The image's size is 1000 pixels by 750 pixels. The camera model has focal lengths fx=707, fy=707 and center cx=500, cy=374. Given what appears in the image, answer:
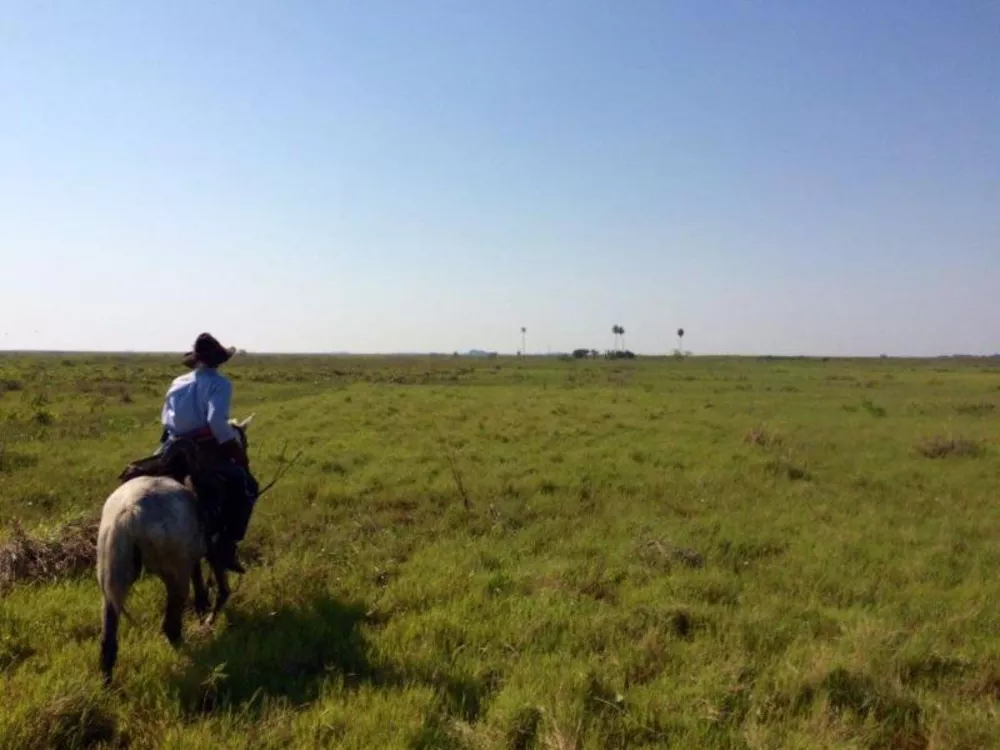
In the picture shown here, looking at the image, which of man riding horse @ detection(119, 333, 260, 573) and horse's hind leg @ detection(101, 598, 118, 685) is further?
man riding horse @ detection(119, 333, 260, 573)

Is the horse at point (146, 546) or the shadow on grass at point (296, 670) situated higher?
the horse at point (146, 546)

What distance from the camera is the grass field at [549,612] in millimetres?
4715

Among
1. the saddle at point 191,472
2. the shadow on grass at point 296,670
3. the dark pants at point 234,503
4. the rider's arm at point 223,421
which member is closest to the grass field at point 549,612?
the shadow on grass at point 296,670

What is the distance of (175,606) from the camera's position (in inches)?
216

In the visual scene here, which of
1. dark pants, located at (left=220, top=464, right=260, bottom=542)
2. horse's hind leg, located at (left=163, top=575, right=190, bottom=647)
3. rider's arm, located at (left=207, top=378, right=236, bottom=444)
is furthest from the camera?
dark pants, located at (left=220, top=464, right=260, bottom=542)

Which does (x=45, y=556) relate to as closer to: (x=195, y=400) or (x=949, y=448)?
(x=195, y=400)

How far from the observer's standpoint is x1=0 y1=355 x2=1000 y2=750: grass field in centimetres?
471

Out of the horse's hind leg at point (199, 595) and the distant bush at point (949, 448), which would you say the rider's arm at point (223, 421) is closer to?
the horse's hind leg at point (199, 595)

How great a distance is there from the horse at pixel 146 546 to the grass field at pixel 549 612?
322 millimetres

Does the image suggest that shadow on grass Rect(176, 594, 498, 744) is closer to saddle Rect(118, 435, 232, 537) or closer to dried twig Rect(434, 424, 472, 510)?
saddle Rect(118, 435, 232, 537)

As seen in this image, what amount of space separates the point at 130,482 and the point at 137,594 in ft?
6.05

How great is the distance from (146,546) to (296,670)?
1.47 meters

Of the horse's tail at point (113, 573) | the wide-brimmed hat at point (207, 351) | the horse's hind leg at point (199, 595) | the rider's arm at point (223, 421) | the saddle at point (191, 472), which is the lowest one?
the horse's hind leg at point (199, 595)

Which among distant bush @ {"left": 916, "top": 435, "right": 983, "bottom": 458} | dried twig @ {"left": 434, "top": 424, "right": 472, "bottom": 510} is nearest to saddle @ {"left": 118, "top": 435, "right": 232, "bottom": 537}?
dried twig @ {"left": 434, "top": 424, "right": 472, "bottom": 510}
